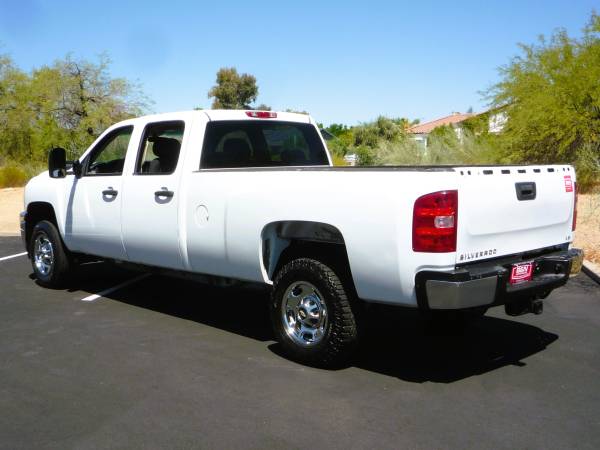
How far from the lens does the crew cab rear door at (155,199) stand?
6.22m

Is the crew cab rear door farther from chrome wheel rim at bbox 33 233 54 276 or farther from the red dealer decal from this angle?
the red dealer decal

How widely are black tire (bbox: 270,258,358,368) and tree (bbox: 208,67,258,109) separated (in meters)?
69.9

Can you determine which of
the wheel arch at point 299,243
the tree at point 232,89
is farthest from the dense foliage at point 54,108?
the tree at point 232,89

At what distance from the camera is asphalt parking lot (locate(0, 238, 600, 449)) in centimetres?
398

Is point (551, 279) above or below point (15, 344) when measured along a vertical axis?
above

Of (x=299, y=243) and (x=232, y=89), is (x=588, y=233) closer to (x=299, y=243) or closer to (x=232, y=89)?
(x=299, y=243)

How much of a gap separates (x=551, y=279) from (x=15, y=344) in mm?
4625

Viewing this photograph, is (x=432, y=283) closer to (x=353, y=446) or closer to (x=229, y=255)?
(x=353, y=446)

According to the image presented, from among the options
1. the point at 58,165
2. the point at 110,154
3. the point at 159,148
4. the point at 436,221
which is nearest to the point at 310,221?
the point at 436,221

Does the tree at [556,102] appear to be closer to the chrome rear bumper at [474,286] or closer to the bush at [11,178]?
the chrome rear bumper at [474,286]

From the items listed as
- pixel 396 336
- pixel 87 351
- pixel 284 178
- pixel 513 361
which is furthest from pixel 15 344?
pixel 513 361

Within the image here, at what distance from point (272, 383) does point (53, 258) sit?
169 inches

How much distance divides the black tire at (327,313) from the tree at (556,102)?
1389 cm

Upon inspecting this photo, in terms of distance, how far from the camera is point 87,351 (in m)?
5.70
